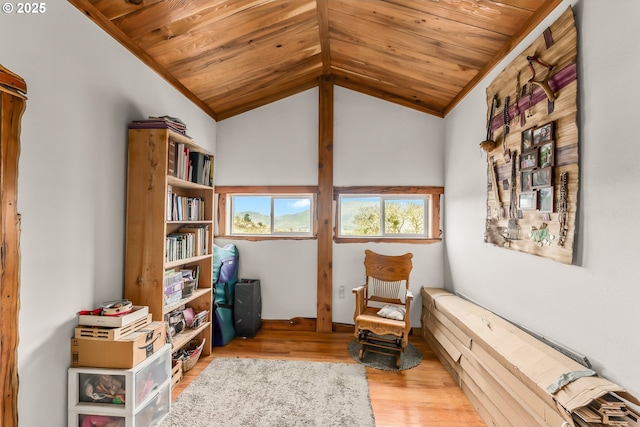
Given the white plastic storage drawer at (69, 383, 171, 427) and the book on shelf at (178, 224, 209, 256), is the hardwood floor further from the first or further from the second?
the book on shelf at (178, 224, 209, 256)

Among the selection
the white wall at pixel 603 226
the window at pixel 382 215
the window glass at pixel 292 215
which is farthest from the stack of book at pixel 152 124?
the white wall at pixel 603 226

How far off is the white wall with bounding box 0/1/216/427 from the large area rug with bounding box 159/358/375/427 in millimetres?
786

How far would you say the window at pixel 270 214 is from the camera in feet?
12.0

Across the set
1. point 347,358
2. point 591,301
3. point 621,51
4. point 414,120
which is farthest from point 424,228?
point 621,51

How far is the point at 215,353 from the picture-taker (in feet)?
9.44

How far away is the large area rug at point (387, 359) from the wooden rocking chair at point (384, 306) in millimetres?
46

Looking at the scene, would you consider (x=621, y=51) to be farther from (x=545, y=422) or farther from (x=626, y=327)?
(x=545, y=422)

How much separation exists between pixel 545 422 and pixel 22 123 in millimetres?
2899

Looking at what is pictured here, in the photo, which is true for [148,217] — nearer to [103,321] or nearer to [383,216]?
[103,321]

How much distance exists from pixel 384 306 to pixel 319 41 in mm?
2771

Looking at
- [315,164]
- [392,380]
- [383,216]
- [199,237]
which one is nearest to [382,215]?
[383,216]

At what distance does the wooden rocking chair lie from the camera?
8.67ft

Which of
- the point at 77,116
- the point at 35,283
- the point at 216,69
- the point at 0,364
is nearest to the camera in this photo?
the point at 0,364

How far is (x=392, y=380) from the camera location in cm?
242
